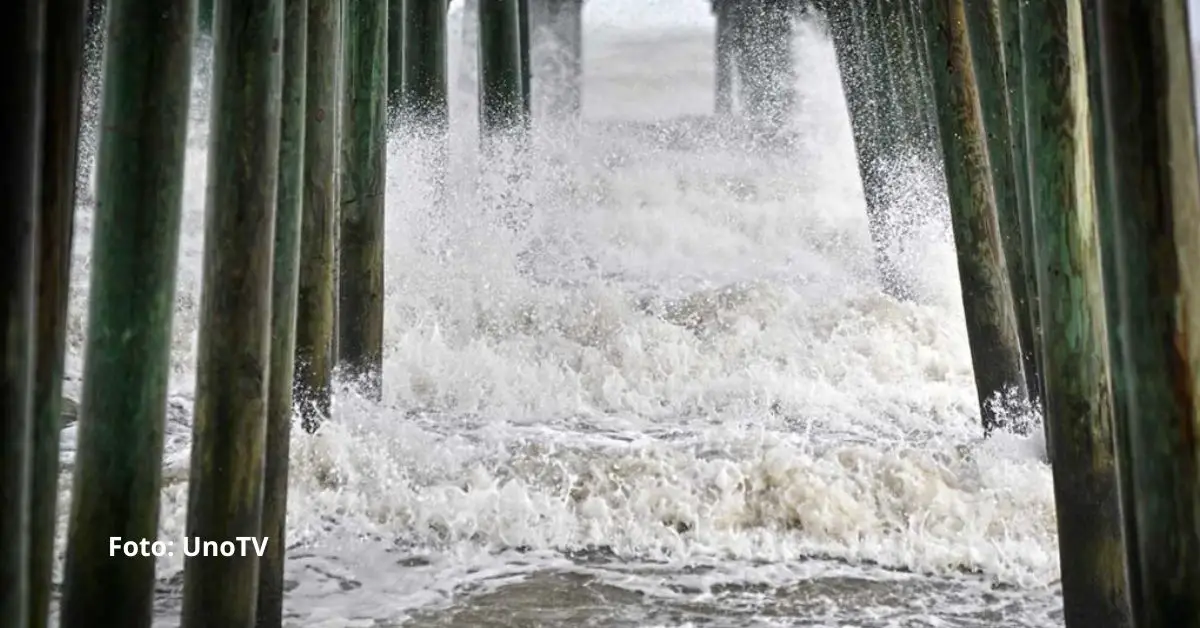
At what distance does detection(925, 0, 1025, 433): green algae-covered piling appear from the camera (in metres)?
5.02

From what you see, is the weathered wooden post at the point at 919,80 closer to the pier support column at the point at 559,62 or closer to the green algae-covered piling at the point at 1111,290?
the green algae-covered piling at the point at 1111,290

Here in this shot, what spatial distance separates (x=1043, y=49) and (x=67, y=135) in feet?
7.31

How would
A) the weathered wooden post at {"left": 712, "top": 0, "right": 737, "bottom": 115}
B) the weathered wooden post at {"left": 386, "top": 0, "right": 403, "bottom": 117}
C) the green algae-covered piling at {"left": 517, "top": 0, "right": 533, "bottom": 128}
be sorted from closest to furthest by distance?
the weathered wooden post at {"left": 386, "top": 0, "right": 403, "bottom": 117}
the green algae-covered piling at {"left": 517, "top": 0, "right": 533, "bottom": 128}
the weathered wooden post at {"left": 712, "top": 0, "right": 737, "bottom": 115}

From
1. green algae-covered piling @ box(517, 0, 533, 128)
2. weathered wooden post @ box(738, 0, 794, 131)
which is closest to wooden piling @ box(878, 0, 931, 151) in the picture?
green algae-covered piling @ box(517, 0, 533, 128)

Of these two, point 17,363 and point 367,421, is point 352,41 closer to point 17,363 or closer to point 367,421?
point 367,421

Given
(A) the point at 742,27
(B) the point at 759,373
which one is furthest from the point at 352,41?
(A) the point at 742,27

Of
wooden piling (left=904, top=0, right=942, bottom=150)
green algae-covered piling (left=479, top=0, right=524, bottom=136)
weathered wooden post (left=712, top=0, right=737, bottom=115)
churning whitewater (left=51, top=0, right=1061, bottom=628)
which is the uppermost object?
weathered wooden post (left=712, top=0, right=737, bottom=115)

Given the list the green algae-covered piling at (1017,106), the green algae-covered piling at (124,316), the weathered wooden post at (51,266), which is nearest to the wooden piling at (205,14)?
the green algae-covered piling at (124,316)

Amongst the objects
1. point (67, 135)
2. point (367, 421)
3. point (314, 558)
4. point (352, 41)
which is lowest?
point (314, 558)

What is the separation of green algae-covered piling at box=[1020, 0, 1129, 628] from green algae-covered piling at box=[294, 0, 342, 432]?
2928 mm

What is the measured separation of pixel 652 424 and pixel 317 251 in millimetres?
2678

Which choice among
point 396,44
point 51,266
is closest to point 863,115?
point 396,44

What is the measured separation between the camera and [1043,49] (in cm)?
266

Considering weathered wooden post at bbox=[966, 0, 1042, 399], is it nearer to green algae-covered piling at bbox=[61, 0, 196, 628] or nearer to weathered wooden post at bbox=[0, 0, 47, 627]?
green algae-covered piling at bbox=[61, 0, 196, 628]
